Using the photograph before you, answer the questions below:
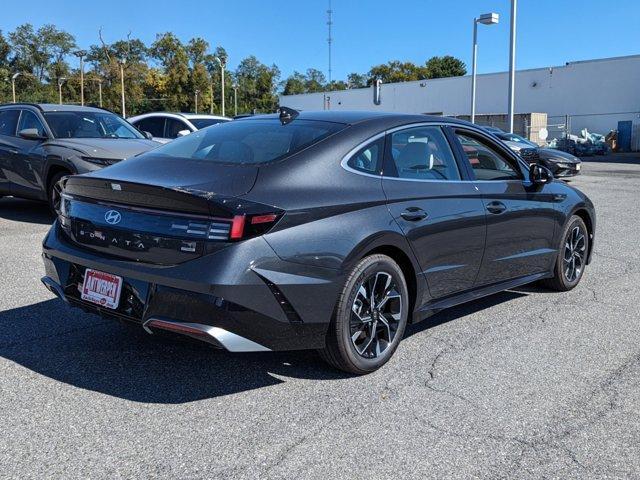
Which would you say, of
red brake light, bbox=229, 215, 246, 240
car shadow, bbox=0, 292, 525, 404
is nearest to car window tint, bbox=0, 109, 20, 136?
car shadow, bbox=0, 292, 525, 404

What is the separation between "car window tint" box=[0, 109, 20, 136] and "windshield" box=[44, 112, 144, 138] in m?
0.66

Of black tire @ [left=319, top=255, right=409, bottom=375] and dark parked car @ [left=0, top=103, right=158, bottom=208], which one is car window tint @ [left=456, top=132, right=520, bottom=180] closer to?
black tire @ [left=319, top=255, right=409, bottom=375]

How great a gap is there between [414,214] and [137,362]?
1938mm

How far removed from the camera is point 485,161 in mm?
5098

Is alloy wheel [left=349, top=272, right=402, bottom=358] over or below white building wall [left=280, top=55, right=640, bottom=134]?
below

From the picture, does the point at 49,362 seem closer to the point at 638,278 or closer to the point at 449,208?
the point at 449,208

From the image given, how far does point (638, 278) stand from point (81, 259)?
5440mm

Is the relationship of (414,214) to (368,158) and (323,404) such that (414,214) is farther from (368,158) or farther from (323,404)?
Answer: (323,404)

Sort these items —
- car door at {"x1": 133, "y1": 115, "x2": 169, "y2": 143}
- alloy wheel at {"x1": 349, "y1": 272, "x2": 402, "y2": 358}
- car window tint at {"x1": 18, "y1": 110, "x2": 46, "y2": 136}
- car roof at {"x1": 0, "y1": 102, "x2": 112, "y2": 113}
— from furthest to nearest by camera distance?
car door at {"x1": 133, "y1": 115, "x2": 169, "y2": 143} < car roof at {"x1": 0, "y1": 102, "x2": 112, "y2": 113} < car window tint at {"x1": 18, "y1": 110, "x2": 46, "y2": 136} < alloy wheel at {"x1": 349, "y1": 272, "x2": 402, "y2": 358}

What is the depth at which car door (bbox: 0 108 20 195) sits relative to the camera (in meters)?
9.68

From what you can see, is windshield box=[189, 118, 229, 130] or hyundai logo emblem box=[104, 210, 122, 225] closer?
hyundai logo emblem box=[104, 210, 122, 225]

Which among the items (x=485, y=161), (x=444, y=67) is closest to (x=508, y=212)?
(x=485, y=161)

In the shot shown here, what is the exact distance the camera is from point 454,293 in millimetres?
4570

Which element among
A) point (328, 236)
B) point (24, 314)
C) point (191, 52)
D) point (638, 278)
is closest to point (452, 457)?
point (328, 236)
